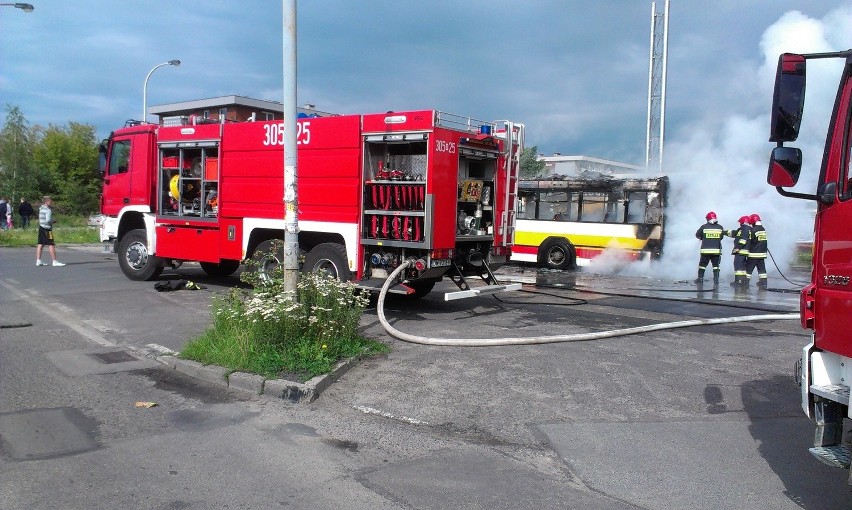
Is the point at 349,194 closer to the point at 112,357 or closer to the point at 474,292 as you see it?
the point at 474,292

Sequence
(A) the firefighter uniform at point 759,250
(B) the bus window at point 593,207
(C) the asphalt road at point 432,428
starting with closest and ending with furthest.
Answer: (C) the asphalt road at point 432,428 < (A) the firefighter uniform at point 759,250 < (B) the bus window at point 593,207

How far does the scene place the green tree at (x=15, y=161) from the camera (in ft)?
132

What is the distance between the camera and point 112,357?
25.2 ft

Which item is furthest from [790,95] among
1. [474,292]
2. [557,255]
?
[557,255]

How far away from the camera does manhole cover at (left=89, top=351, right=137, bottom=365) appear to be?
7.51 metres

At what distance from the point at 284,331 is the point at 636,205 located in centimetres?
1288

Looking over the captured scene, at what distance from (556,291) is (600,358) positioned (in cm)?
645

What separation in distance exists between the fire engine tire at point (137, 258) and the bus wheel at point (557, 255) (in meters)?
10.0

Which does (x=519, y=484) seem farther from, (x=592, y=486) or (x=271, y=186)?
(x=271, y=186)

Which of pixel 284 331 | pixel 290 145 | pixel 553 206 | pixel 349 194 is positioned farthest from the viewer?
pixel 553 206

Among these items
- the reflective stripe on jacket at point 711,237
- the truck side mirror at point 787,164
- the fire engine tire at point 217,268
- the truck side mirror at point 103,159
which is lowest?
the fire engine tire at point 217,268

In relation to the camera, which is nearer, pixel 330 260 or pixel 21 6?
pixel 330 260

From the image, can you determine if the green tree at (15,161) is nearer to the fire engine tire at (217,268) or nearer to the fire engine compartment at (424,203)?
the fire engine tire at (217,268)

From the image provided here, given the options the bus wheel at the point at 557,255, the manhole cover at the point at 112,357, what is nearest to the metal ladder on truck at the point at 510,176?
the manhole cover at the point at 112,357
